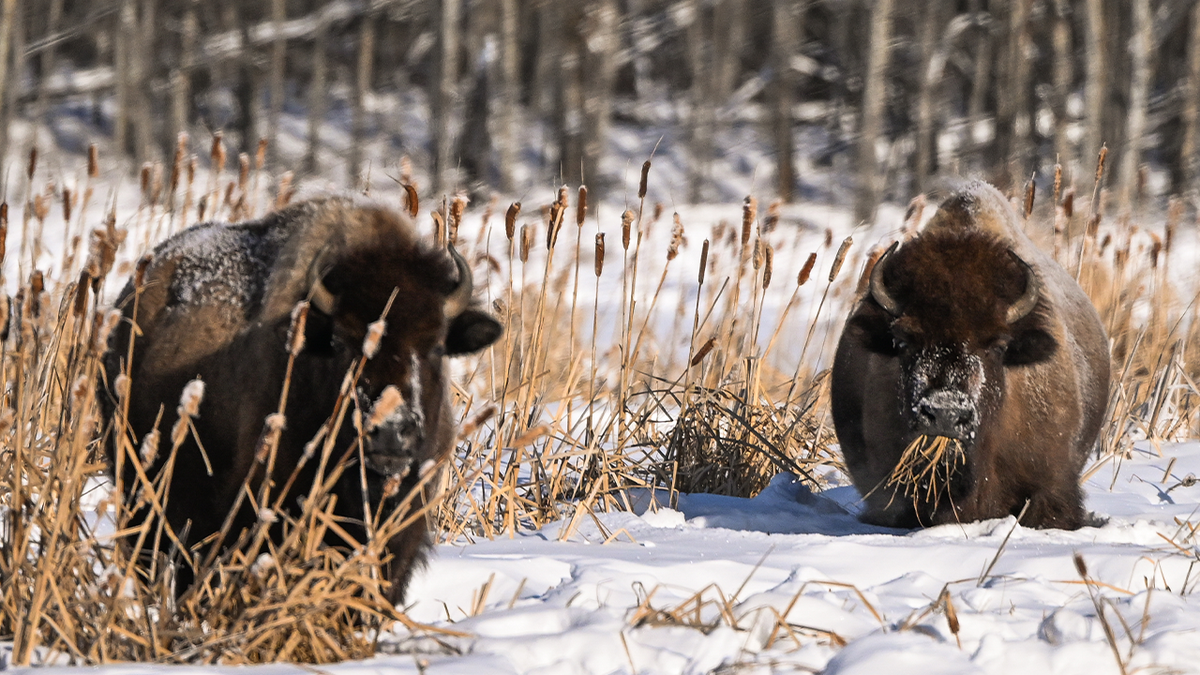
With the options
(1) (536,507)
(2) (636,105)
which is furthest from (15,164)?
(1) (536,507)

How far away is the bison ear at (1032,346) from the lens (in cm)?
569

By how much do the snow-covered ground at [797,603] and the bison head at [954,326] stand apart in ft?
1.75

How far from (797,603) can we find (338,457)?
143 cm

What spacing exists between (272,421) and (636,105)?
39.2 meters

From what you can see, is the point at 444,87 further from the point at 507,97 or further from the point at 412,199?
the point at 412,199

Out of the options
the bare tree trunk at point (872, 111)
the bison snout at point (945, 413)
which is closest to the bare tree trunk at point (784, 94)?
the bare tree trunk at point (872, 111)

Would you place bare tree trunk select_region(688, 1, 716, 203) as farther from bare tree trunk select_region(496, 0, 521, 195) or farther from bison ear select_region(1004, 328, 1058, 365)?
bison ear select_region(1004, 328, 1058, 365)

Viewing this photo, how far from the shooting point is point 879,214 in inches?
1067

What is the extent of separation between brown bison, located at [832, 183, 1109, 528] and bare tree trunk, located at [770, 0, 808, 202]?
21.7 metres

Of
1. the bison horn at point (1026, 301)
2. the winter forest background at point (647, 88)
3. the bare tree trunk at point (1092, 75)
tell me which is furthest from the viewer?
the winter forest background at point (647, 88)

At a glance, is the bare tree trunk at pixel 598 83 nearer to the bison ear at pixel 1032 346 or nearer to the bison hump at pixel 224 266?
the bison ear at pixel 1032 346

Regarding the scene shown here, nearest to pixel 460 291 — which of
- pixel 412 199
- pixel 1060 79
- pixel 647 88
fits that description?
pixel 412 199

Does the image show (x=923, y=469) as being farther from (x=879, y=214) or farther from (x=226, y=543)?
(x=879, y=214)

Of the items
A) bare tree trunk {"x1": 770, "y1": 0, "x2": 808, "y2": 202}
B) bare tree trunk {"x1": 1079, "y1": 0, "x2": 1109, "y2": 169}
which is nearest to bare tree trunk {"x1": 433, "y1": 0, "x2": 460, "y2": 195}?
bare tree trunk {"x1": 770, "y1": 0, "x2": 808, "y2": 202}
